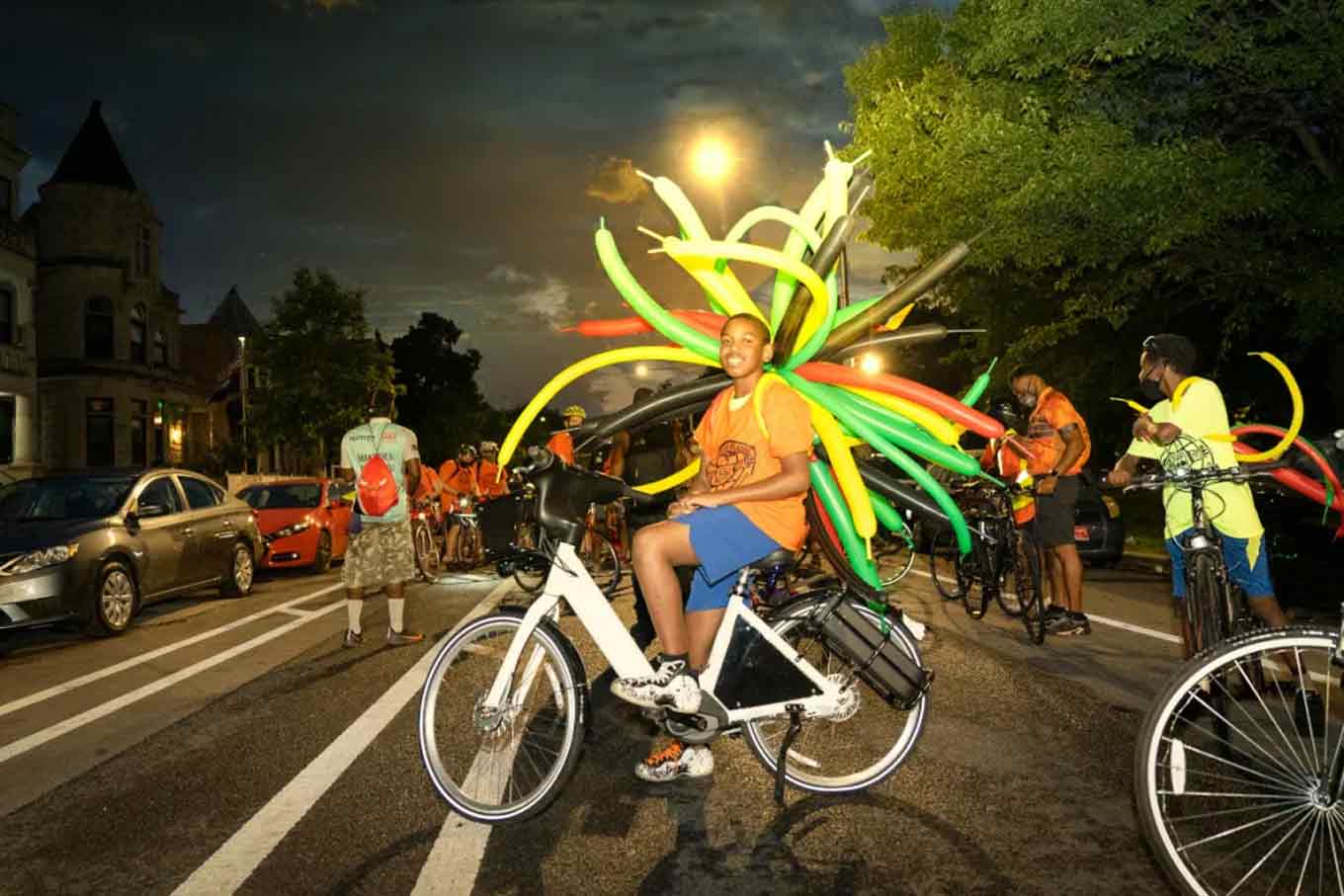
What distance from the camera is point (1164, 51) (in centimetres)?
1347

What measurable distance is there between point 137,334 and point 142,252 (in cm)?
317

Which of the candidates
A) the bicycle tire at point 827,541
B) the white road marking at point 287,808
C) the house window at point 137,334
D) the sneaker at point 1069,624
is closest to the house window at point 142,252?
the house window at point 137,334

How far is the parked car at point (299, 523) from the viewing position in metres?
16.2

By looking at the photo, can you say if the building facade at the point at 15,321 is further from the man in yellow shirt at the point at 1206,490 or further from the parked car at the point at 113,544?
the man in yellow shirt at the point at 1206,490

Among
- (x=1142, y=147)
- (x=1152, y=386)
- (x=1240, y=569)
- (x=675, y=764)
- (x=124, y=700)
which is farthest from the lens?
(x=1142, y=147)

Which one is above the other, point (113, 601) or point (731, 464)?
point (731, 464)

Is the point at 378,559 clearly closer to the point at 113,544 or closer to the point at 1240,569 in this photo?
the point at 113,544

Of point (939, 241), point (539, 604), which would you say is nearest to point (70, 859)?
point (539, 604)

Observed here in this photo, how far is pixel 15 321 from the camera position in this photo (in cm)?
3103

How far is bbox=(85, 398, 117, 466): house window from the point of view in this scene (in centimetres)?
3747

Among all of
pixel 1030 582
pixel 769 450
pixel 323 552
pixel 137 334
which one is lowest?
pixel 323 552

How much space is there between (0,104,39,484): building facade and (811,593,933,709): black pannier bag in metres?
32.0

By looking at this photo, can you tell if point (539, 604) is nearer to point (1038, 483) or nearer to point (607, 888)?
point (607, 888)

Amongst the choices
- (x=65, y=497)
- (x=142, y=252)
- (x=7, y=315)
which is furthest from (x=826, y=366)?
(x=142, y=252)
